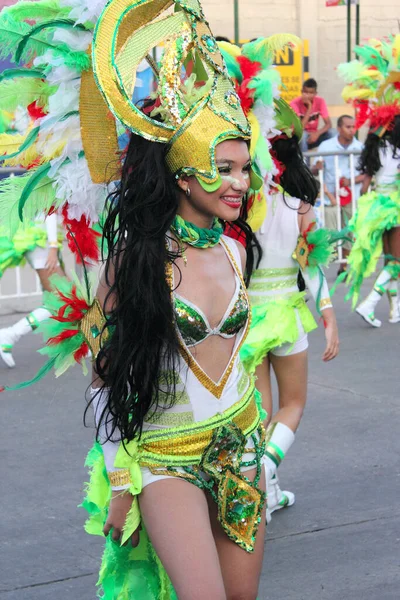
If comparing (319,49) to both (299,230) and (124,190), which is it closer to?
(299,230)

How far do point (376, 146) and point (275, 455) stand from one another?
4895 millimetres

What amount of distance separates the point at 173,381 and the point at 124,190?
554mm

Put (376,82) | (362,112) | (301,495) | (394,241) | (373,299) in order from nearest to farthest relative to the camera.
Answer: (301,495) < (376,82) < (362,112) < (394,241) < (373,299)

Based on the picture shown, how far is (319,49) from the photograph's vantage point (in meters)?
18.2

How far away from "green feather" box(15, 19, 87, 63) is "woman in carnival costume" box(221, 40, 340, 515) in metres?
1.69

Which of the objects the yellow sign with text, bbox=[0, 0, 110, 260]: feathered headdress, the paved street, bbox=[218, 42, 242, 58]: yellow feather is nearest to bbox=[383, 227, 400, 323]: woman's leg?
the paved street

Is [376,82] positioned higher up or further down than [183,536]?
higher up

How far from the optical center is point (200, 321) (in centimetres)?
292

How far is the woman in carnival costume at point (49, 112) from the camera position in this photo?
304 centimetres

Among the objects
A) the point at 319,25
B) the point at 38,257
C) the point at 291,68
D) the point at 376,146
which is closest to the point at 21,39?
the point at 38,257

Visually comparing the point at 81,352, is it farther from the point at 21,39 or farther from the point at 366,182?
the point at 366,182

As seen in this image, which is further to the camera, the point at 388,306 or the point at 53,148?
the point at 388,306

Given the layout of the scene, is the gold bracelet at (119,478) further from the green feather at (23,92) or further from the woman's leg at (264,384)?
the woman's leg at (264,384)

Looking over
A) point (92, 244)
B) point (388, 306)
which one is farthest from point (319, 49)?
point (92, 244)
